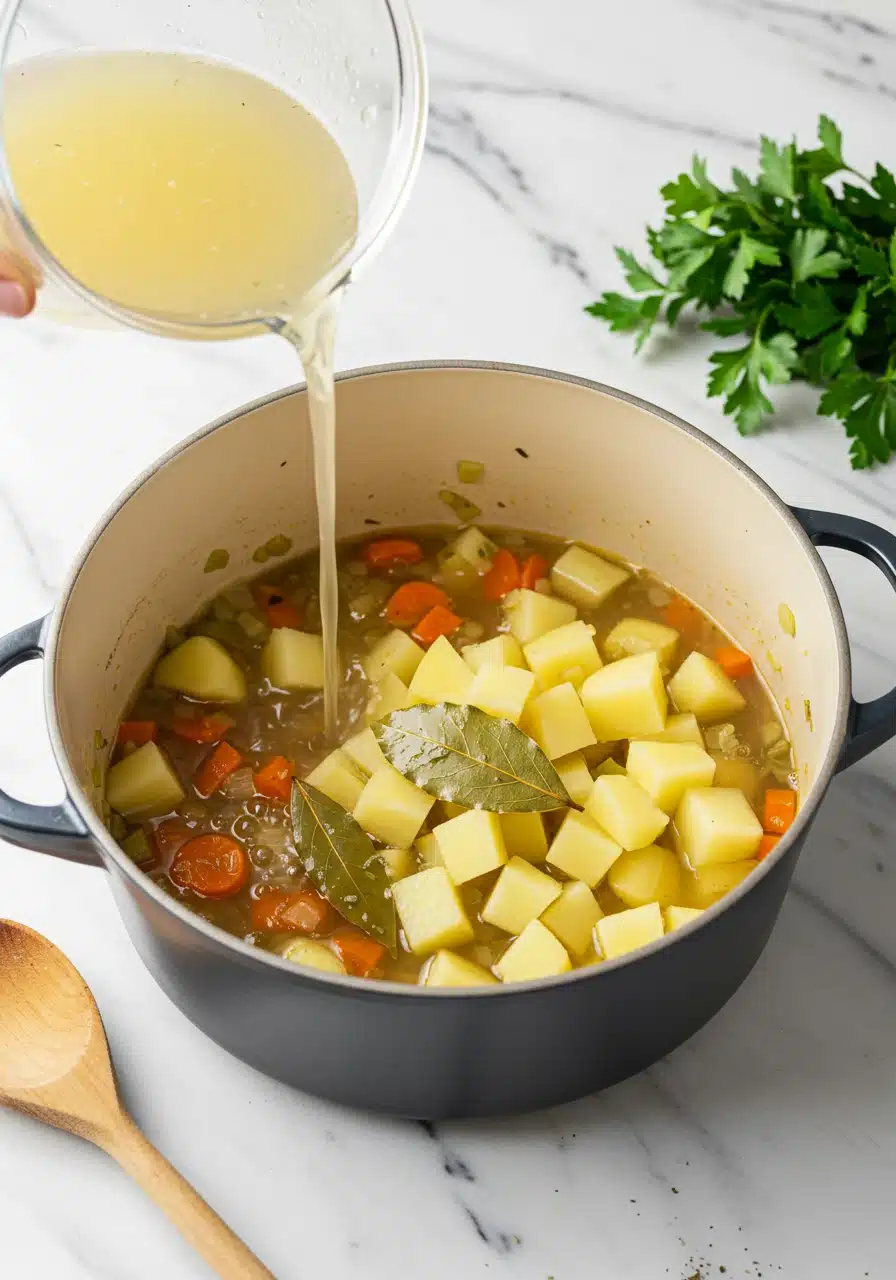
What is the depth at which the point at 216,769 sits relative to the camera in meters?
2.20

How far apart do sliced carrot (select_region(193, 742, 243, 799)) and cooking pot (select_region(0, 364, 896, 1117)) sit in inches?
6.1

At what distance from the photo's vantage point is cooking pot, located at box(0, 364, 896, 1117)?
1.65 meters

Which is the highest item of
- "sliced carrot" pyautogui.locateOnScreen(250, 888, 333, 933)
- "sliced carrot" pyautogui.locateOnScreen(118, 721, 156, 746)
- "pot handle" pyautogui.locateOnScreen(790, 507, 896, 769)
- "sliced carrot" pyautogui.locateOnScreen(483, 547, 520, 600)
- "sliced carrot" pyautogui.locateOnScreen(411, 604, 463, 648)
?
"pot handle" pyautogui.locateOnScreen(790, 507, 896, 769)

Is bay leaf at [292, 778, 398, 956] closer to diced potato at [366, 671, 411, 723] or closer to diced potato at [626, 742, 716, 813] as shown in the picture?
diced potato at [366, 671, 411, 723]

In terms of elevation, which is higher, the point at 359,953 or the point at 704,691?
the point at 704,691

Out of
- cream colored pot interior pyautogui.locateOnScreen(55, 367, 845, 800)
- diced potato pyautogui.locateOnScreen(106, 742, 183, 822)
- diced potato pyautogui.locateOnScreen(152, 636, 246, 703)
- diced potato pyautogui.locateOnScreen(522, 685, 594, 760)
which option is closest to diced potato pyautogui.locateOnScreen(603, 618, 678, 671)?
cream colored pot interior pyautogui.locateOnScreen(55, 367, 845, 800)

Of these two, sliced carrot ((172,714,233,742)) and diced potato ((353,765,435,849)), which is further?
sliced carrot ((172,714,233,742))

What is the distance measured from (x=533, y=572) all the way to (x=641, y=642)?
228 mm

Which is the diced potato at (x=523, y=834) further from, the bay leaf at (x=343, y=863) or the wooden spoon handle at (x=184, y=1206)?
the wooden spoon handle at (x=184, y=1206)

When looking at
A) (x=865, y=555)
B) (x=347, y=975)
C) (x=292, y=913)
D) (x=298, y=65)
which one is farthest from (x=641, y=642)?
(x=298, y=65)

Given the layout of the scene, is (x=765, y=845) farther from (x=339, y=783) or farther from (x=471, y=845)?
(x=339, y=783)

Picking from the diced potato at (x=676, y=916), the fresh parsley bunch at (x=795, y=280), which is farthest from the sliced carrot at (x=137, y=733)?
the fresh parsley bunch at (x=795, y=280)

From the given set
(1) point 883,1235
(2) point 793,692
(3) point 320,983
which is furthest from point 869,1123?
(3) point 320,983

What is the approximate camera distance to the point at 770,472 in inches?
104
